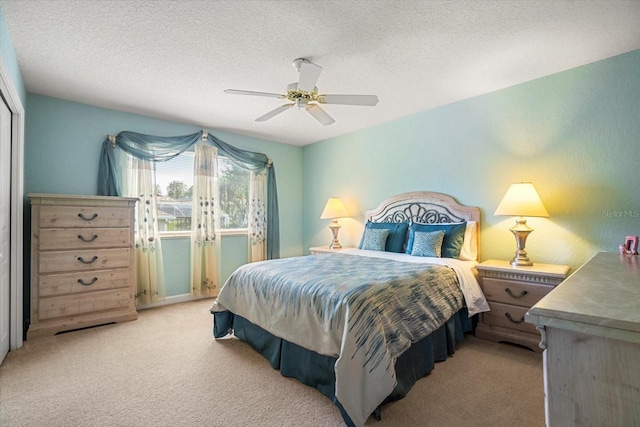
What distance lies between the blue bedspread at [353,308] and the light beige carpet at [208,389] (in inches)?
11.5

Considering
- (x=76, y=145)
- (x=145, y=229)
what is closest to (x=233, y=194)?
(x=145, y=229)

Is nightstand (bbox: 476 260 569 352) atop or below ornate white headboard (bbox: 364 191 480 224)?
below

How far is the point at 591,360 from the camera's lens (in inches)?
30.5

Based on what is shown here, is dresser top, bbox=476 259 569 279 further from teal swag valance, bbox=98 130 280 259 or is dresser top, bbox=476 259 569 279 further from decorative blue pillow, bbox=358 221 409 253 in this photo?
teal swag valance, bbox=98 130 280 259

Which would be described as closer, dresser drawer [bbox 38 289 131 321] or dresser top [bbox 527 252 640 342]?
dresser top [bbox 527 252 640 342]

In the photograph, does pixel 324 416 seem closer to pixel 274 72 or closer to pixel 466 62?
pixel 274 72

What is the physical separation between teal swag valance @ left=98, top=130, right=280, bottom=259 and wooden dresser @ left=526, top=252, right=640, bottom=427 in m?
4.23

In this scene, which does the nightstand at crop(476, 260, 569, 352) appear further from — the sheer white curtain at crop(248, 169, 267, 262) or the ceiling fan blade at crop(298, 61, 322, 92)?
the sheer white curtain at crop(248, 169, 267, 262)

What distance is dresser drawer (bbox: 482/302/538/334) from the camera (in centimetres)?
260

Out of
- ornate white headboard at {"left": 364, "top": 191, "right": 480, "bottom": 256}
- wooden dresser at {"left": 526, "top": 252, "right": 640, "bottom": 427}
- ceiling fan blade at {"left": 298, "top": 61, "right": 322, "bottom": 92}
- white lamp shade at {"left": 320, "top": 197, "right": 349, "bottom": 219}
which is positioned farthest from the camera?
white lamp shade at {"left": 320, "top": 197, "right": 349, "bottom": 219}

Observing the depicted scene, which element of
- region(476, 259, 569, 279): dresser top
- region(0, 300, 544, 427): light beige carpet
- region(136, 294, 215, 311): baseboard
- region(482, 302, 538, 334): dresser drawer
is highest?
region(476, 259, 569, 279): dresser top

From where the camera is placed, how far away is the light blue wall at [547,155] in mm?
2553

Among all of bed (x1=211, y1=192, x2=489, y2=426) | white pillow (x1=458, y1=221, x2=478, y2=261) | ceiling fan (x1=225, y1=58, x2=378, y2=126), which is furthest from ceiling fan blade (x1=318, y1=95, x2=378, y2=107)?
white pillow (x1=458, y1=221, x2=478, y2=261)

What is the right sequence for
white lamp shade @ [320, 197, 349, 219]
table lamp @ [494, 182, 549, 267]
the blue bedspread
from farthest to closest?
white lamp shade @ [320, 197, 349, 219] < table lamp @ [494, 182, 549, 267] < the blue bedspread
